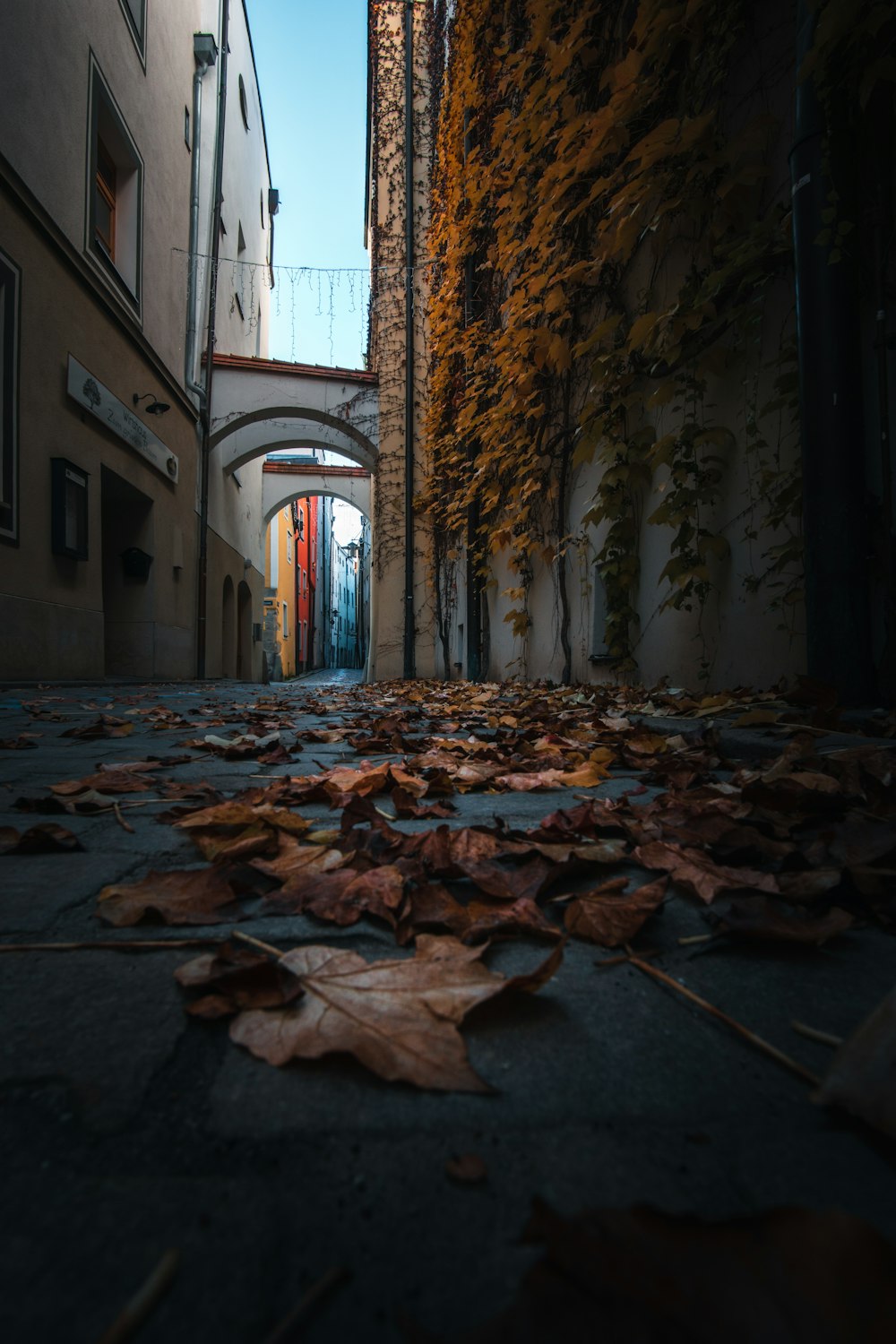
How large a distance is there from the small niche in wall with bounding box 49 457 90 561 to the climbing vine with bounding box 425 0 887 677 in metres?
3.56

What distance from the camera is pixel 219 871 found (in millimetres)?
952

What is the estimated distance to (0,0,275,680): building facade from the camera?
536cm

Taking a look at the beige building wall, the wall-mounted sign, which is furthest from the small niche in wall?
the beige building wall

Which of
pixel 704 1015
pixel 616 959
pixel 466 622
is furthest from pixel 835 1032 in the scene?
pixel 466 622

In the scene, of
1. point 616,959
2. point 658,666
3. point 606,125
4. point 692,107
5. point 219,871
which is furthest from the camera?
point 658,666

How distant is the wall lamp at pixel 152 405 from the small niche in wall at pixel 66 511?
6.47 ft

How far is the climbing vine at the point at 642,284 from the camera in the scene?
267 cm

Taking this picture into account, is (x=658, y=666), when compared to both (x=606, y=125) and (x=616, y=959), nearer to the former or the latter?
(x=606, y=125)

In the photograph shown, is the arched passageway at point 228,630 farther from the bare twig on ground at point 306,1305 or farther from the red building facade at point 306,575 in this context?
the bare twig on ground at point 306,1305

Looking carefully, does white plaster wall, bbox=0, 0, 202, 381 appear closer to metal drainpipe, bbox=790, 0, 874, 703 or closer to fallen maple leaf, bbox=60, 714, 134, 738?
fallen maple leaf, bbox=60, 714, 134, 738

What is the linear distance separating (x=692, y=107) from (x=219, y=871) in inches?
145

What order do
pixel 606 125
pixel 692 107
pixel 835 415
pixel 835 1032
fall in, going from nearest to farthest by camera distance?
pixel 835 1032
pixel 835 415
pixel 692 107
pixel 606 125

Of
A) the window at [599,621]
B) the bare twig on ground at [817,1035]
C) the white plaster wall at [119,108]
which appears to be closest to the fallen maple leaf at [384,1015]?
the bare twig on ground at [817,1035]

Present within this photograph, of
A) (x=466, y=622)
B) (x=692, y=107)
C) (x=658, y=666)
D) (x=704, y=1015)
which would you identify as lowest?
(x=704, y=1015)
